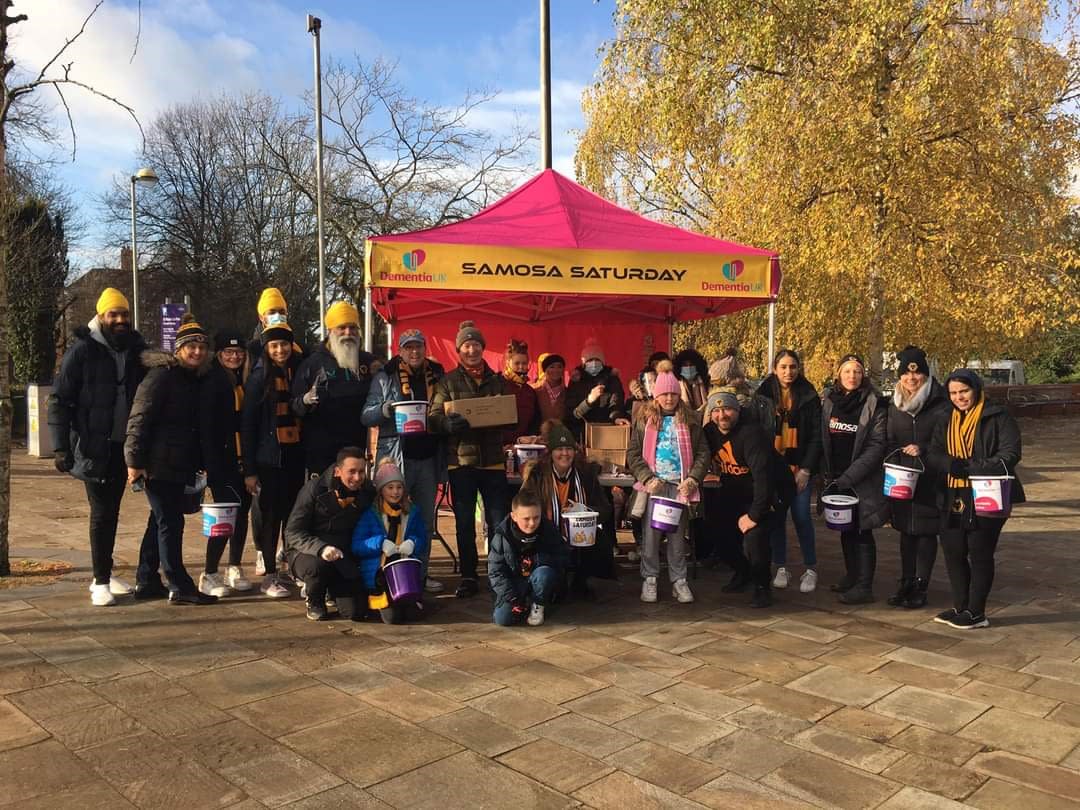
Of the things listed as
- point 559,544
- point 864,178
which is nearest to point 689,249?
point 559,544

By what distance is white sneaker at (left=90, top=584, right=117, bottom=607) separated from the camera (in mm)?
5379

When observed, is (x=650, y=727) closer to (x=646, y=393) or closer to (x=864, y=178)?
(x=646, y=393)

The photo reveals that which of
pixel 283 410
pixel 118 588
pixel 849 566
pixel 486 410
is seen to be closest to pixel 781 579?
pixel 849 566

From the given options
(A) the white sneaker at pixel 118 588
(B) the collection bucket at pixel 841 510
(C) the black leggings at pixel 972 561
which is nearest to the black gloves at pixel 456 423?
(A) the white sneaker at pixel 118 588

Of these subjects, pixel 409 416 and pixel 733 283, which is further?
pixel 733 283

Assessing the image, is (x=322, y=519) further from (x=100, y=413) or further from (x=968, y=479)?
(x=968, y=479)

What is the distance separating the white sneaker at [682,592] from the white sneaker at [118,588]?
370 centimetres

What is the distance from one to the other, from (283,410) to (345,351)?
579mm

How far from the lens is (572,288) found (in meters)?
7.36

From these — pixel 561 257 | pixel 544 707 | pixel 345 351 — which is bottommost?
pixel 544 707

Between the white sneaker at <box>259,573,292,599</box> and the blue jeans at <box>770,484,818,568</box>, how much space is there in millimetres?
3481

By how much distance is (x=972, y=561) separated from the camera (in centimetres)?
509

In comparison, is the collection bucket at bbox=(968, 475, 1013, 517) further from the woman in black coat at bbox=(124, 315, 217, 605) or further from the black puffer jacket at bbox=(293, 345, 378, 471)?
the woman in black coat at bbox=(124, 315, 217, 605)

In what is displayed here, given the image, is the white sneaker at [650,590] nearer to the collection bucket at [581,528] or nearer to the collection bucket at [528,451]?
the collection bucket at [581,528]
